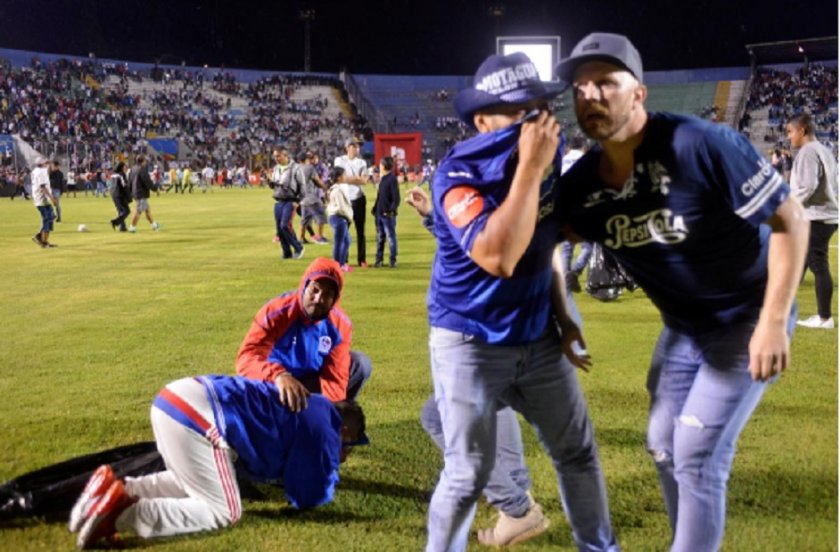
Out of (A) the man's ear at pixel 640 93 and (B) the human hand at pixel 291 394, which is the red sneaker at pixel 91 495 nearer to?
(B) the human hand at pixel 291 394

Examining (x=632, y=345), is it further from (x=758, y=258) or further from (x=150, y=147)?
(x=150, y=147)

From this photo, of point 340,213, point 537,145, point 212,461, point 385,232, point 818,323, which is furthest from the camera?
point 385,232

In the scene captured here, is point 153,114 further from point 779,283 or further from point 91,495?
point 779,283

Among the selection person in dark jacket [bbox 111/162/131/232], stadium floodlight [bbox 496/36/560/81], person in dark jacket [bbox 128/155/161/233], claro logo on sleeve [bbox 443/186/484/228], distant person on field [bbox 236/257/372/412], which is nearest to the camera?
claro logo on sleeve [bbox 443/186/484/228]

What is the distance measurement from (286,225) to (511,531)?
10.4m

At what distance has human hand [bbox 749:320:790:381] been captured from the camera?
8.02 ft

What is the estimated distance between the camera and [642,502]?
383 centimetres

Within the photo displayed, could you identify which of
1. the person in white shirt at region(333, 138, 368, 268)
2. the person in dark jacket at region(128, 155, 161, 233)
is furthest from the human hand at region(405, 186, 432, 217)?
the person in dark jacket at region(128, 155, 161, 233)

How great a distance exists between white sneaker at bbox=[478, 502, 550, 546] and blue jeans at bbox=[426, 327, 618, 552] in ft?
2.08

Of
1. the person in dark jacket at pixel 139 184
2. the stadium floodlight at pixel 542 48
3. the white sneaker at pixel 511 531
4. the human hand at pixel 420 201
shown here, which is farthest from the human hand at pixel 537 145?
the person in dark jacket at pixel 139 184

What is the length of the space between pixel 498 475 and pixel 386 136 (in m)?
56.0

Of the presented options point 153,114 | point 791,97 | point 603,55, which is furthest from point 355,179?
→ point 791,97

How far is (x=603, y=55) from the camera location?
2467mm

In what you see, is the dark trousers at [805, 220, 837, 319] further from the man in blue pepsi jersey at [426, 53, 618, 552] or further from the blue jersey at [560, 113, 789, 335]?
the man in blue pepsi jersey at [426, 53, 618, 552]
